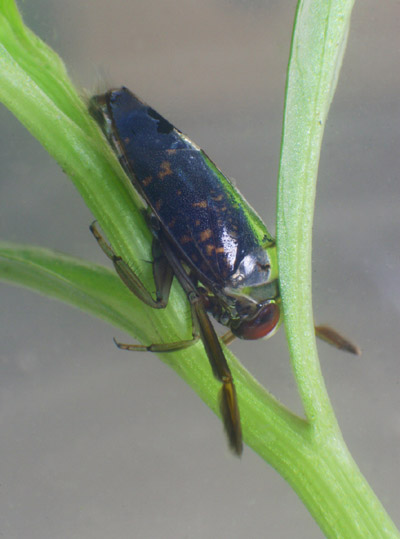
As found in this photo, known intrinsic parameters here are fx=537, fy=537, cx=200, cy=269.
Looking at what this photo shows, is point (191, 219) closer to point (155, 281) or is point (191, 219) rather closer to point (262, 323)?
point (155, 281)

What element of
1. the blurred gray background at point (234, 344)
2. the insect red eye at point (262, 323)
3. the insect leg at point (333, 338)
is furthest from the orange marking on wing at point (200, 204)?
the blurred gray background at point (234, 344)

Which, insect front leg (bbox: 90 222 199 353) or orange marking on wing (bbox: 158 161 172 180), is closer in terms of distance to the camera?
insect front leg (bbox: 90 222 199 353)

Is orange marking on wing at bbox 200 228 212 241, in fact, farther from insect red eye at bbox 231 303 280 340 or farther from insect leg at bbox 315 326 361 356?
insect leg at bbox 315 326 361 356

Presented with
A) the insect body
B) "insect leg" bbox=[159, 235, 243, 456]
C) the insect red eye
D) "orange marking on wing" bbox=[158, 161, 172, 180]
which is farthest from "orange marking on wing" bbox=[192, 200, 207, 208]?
the insect red eye

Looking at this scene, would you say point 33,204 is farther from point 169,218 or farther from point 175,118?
point 169,218

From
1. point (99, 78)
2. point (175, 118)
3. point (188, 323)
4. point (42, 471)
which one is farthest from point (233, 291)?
point (42, 471)


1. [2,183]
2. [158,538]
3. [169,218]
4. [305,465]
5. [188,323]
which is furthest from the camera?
[2,183]

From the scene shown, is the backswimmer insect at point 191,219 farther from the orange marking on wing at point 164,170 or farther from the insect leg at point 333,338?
the insect leg at point 333,338

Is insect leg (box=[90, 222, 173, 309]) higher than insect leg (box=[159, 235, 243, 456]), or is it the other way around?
insect leg (box=[90, 222, 173, 309])

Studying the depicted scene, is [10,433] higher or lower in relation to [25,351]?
lower
